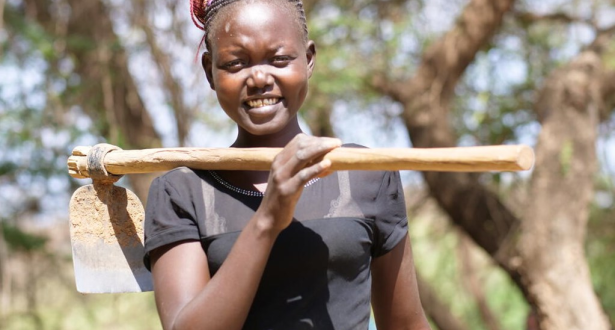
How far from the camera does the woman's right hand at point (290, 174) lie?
1.51m

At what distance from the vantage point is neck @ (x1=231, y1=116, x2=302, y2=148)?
6.06ft

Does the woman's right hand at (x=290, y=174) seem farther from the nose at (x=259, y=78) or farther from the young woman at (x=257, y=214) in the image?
the nose at (x=259, y=78)

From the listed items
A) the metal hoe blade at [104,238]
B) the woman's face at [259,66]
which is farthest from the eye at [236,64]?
the metal hoe blade at [104,238]

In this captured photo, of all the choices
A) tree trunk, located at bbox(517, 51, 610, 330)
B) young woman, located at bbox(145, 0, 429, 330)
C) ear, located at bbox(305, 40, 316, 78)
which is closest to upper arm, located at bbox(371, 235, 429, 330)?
young woman, located at bbox(145, 0, 429, 330)

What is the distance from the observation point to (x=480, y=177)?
6547 millimetres

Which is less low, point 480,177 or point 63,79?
point 63,79

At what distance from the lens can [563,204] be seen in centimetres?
529

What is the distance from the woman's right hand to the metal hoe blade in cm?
55

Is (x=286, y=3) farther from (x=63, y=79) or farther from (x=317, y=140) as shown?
(x=63, y=79)

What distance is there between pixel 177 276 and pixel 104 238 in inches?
16.2

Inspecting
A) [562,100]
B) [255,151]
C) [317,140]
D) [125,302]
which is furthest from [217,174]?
[125,302]

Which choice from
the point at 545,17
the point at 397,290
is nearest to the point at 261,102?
the point at 397,290

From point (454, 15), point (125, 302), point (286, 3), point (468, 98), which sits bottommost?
point (125, 302)

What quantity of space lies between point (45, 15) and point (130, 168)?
504cm
